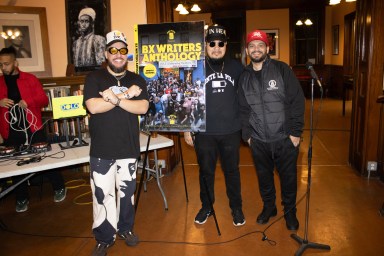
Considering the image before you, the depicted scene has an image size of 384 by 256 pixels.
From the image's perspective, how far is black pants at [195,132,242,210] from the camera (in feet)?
9.39

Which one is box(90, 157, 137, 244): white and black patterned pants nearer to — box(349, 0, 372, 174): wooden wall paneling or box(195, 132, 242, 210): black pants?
box(195, 132, 242, 210): black pants

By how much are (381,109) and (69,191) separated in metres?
3.79

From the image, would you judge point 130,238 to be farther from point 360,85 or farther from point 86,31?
point 360,85

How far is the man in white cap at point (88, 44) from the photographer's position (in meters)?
4.43

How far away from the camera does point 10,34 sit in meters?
4.48

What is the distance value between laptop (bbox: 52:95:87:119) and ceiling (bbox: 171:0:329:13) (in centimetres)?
740

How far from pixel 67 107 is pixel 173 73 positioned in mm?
1095

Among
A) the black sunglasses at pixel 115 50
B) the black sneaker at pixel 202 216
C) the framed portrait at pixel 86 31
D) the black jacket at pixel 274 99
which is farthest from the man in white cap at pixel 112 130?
the framed portrait at pixel 86 31

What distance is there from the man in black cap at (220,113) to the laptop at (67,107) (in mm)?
1104

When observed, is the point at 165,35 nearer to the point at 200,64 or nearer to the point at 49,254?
the point at 200,64

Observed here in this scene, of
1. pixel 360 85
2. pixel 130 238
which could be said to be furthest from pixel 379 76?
pixel 130 238

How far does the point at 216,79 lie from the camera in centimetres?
279

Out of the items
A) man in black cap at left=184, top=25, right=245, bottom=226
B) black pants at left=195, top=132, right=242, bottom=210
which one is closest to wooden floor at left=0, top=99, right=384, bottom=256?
black pants at left=195, top=132, right=242, bottom=210

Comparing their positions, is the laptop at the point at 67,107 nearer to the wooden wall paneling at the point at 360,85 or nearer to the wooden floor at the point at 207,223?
the wooden floor at the point at 207,223
